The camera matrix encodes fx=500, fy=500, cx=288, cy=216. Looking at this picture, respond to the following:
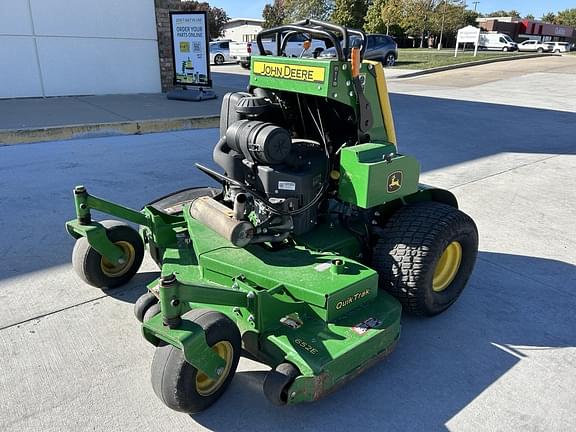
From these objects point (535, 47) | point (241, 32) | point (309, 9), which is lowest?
point (535, 47)

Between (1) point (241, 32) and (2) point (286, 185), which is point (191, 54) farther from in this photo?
(1) point (241, 32)

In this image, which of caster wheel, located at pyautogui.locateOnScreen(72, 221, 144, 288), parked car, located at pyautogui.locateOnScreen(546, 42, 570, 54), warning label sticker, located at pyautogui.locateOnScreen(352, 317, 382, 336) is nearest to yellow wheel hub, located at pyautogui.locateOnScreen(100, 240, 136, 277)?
caster wheel, located at pyautogui.locateOnScreen(72, 221, 144, 288)

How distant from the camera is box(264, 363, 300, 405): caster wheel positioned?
221 centimetres

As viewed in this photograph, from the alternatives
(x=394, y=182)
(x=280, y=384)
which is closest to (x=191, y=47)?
(x=394, y=182)

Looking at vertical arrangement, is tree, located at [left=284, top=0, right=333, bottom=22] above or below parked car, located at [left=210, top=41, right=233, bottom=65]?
above

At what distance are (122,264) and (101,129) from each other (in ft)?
16.6

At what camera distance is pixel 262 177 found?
2.90 m

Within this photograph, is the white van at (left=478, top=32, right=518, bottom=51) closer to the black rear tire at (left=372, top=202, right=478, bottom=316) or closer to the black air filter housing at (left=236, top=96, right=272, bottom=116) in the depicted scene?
the black rear tire at (left=372, top=202, right=478, bottom=316)

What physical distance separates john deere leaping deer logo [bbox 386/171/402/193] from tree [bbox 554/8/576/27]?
8814 cm

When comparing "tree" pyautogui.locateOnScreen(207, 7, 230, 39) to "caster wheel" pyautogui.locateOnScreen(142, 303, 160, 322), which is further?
"tree" pyautogui.locateOnScreen(207, 7, 230, 39)

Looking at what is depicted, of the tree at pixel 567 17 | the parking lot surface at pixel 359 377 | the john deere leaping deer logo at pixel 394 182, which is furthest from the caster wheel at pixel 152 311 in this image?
the tree at pixel 567 17

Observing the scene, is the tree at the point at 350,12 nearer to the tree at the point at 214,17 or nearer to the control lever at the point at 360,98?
the tree at the point at 214,17

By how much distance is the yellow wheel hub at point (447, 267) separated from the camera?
3.24 meters

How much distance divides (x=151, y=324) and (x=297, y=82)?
158cm
